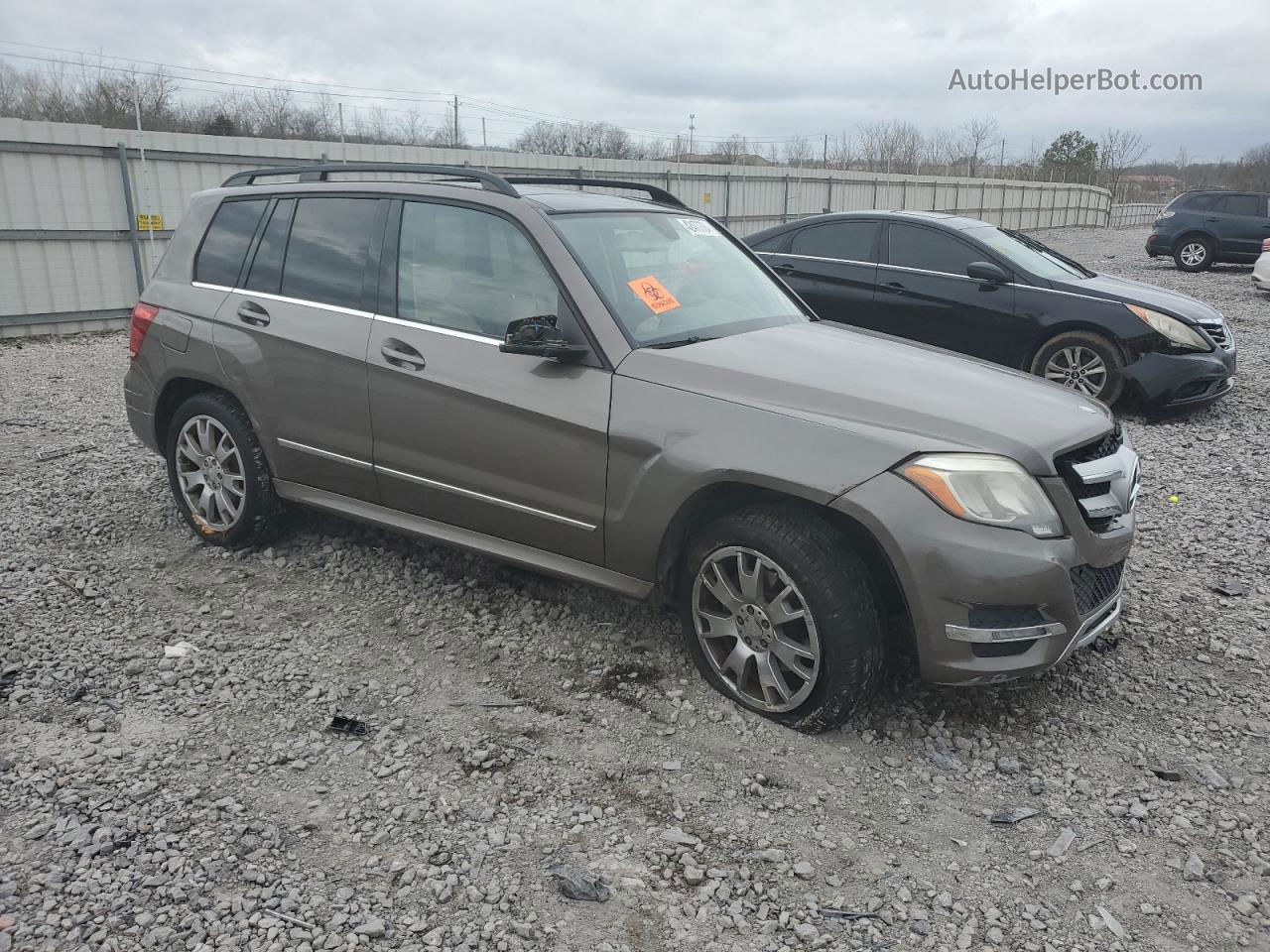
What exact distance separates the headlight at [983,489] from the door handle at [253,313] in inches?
120

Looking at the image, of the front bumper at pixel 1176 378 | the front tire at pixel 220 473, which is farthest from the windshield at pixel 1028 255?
the front tire at pixel 220 473

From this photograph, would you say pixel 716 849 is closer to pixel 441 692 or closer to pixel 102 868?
pixel 441 692

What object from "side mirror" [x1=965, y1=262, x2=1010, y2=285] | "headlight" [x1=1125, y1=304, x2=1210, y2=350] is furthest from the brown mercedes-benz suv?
"headlight" [x1=1125, y1=304, x2=1210, y2=350]

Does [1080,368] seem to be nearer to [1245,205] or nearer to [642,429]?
[642,429]

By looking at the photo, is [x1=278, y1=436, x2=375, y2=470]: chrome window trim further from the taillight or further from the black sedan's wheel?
the black sedan's wheel

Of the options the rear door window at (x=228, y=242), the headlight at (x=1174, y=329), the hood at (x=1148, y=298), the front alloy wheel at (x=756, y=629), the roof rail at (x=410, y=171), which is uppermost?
the roof rail at (x=410, y=171)

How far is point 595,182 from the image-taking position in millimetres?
4570

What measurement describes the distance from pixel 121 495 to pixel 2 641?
76.8 inches

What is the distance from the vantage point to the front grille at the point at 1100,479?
10.6 ft

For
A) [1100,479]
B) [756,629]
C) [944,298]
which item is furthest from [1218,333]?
[756,629]

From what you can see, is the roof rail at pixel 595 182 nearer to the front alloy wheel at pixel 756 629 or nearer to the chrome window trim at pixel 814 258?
the front alloy wheel at pixel 756 629

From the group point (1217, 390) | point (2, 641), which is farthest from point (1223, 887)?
point (1217, 390)

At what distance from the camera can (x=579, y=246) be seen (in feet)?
12.5

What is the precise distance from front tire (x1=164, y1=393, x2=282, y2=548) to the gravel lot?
178mm
